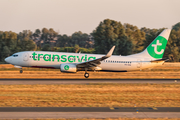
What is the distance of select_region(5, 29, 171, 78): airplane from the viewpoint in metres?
35.9

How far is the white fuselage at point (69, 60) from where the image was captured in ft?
119

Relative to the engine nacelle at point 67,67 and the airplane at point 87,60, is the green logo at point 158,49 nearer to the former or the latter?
the airplane at point 87,60

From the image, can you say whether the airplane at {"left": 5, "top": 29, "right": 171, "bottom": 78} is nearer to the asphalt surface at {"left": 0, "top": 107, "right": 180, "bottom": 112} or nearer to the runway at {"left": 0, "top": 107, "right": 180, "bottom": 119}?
the asphalt surface at {"left": 0, "top": 107, "right": 180, "bottom": 112}

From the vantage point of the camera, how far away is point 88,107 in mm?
16016

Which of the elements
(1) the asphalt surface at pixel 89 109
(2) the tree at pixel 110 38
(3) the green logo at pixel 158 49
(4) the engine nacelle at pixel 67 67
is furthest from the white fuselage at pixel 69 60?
(2) the tree at pixel 110 38

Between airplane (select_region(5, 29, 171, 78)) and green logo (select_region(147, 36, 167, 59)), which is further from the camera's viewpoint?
green logo (select_region(147, 36, 167, 59))

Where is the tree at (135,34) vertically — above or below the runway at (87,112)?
above

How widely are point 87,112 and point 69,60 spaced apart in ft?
73.2

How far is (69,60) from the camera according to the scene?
3638 centimetres

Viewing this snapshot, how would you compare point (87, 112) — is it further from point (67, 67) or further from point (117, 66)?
point (117, 66)

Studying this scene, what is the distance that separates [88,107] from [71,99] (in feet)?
11.7

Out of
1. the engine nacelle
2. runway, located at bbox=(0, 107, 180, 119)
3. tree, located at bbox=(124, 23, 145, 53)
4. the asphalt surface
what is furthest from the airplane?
tree, located at bbox=(124, 23, 145, 53)

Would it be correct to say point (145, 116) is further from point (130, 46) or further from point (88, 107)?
point (130, 46)

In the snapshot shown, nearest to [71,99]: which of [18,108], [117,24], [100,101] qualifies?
[100,101]
